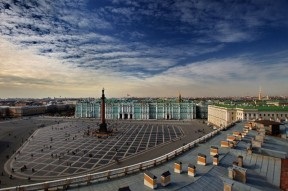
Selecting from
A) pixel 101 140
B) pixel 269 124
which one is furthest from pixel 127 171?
pixel 101 140

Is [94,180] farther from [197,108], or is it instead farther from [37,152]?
[197,108]

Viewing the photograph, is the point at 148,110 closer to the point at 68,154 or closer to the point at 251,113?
the point at 251,113

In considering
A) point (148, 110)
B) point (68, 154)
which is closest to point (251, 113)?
point (148, 110)

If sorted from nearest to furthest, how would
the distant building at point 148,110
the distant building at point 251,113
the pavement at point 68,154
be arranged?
the pavement at point 68,154, the distant building at point 251,113, the distant building at point 148,110

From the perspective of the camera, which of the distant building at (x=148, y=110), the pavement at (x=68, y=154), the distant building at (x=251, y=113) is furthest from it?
the distant building at (x=148, y=110)

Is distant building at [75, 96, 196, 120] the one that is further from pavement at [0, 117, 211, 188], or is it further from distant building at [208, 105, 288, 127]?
pavement at [0, 117, 211, 188]

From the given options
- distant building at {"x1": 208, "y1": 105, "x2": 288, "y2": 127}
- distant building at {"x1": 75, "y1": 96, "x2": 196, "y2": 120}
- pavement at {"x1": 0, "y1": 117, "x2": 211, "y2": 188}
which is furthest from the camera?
distant building at {"x1": 75, "y1": 96, "x2": 196, "y2": 120}

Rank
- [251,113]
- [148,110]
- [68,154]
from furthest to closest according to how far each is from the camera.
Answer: [148,110]
[251,113]
[68,154]

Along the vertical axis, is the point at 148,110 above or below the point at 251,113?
below

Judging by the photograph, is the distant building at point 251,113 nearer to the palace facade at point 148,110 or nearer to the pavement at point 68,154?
the pavement at point 68,154

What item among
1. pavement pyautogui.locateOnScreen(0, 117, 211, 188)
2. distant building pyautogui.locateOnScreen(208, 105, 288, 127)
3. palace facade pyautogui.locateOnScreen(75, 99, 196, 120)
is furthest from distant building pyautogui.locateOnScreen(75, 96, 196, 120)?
pavement pyautogui.locateOnScreen(0, 117, 211, 188)

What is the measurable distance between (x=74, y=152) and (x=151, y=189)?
163ft

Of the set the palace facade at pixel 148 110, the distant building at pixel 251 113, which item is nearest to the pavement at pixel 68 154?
the distant building at pixel 251 113

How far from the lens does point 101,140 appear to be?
81250mm
